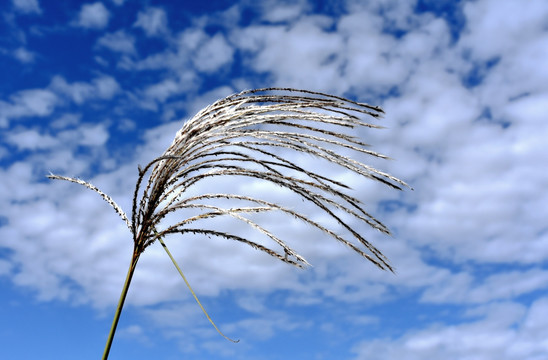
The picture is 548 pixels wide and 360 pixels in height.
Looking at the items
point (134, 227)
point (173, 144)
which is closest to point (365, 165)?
point (173, 144)

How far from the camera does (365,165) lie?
251 centimetres

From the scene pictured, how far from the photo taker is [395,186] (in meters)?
2.59

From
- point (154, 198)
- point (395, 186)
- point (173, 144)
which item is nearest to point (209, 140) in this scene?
point (173, 144)

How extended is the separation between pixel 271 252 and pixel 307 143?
58 cm

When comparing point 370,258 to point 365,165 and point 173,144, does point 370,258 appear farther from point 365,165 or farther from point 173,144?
point 173,144

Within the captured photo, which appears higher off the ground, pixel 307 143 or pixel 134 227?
pixel 307 143

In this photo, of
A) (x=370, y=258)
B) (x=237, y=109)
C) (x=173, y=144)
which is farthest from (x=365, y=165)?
(x=173, y=144)

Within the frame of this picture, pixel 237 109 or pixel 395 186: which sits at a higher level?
pixel 237 109

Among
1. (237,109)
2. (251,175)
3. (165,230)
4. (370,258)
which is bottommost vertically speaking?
(370,258)

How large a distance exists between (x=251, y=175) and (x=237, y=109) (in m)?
0.34

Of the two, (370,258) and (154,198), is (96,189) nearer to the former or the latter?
(154,198)

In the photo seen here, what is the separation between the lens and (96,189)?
2.88 meters

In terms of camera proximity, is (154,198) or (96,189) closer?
(154,198)

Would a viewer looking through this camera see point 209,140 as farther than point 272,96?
No
